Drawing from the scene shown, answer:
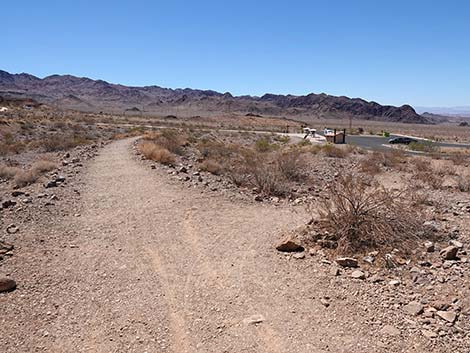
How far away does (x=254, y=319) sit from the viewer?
5.96 meters

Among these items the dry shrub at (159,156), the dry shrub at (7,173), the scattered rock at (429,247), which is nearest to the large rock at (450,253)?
the scattered rock at (429,247)

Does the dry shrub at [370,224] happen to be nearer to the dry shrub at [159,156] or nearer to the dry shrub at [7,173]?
the dry shrub at [159,156]

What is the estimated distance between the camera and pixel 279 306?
20.8 ft

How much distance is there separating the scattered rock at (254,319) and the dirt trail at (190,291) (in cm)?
6

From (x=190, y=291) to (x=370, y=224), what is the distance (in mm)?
3931

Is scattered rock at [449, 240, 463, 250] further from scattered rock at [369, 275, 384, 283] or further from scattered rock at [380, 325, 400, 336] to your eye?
scattered rock at [380, 325, 400, 336]

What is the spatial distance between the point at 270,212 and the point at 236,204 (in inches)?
46.8

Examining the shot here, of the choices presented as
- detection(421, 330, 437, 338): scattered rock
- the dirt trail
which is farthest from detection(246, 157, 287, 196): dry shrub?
detection(421, 330, 437, 338): scattered rock

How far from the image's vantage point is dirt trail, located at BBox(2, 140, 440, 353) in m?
5.45

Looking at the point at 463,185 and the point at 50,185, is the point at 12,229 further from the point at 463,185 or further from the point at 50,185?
the point at 463,185

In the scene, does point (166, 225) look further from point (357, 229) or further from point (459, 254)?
point (459, 254)

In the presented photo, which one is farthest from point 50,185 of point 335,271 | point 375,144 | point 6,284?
point 375,144

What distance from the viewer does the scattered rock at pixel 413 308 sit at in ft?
19.4

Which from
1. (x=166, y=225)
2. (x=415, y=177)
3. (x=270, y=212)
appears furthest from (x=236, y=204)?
(x=415, y=177)
